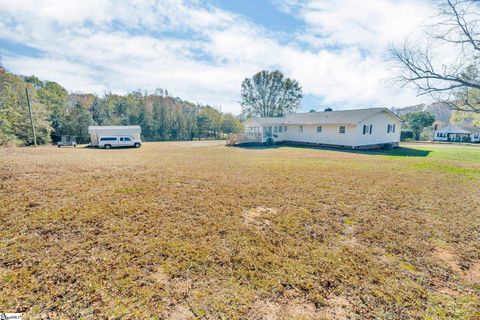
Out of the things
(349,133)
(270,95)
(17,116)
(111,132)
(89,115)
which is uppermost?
(270,95)

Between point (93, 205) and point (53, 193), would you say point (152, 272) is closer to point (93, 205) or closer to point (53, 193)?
point (93, 205)

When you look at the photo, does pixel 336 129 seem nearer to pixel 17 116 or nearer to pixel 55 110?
pixel 17 116

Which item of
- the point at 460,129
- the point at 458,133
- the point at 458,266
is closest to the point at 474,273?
the point at 458,266

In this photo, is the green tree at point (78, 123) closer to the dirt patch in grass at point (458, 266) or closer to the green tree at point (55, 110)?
the green tree at point (55, 110)

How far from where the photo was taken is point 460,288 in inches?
97.7

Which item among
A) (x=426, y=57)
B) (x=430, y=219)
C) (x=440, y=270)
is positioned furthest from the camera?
(x=426, y=57)

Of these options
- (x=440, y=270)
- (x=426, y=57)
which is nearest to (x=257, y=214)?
(x=440, y=270)

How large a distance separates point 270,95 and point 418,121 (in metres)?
27.7

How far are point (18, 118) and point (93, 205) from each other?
89.5ft

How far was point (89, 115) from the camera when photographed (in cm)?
3100

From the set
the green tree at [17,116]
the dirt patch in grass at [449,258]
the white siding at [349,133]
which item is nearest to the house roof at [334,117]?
the white siding at [349,133]

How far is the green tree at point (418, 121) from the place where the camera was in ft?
132

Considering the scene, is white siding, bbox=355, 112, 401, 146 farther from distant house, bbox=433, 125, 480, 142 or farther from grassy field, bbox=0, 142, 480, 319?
distant house, bbox=433, 125, 480, 142

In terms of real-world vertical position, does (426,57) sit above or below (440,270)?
above
